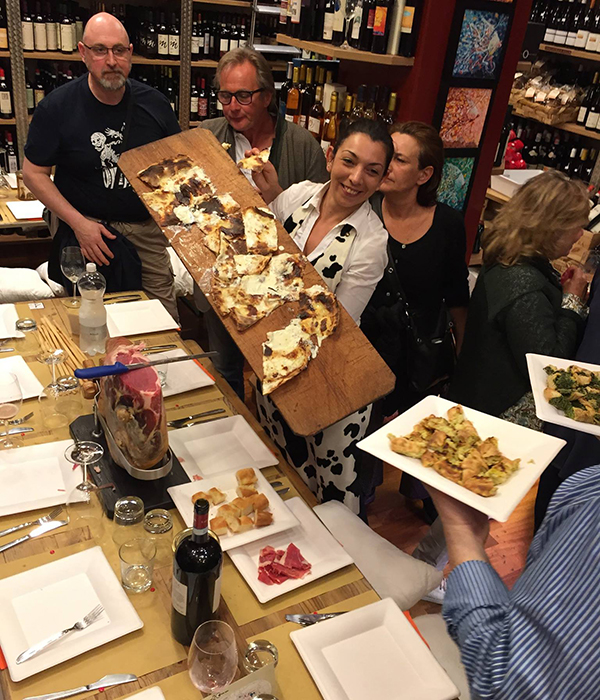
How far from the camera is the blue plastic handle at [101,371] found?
54.8 inches

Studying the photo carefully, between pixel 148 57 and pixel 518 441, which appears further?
pixel 148 57

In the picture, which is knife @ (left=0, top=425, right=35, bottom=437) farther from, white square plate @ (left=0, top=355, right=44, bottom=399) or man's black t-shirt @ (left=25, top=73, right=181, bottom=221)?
man's black t-shirt @ (left=25, top=73, right=181, bottom=221)

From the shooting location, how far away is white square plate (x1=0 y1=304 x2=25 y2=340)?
2162mm

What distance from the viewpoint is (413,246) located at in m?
2.46

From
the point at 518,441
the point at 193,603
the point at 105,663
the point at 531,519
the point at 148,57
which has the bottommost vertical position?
the point at 531,519

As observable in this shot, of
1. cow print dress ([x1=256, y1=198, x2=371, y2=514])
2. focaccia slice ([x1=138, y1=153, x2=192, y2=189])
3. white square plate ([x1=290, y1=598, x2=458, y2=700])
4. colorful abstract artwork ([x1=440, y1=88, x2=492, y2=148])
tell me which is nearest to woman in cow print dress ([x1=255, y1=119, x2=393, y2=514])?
cow print dress ([x1=256, y1=198, x2=371, y2=514])

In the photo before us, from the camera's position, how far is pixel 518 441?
148 cm

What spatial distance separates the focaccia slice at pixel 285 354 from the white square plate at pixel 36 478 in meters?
0.56

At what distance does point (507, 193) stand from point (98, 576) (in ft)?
14.2

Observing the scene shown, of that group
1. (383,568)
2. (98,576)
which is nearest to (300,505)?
(383,568)

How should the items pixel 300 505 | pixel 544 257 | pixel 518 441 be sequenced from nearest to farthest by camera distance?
pixel 518 441 < pixel 300 505 < pixel 544 257

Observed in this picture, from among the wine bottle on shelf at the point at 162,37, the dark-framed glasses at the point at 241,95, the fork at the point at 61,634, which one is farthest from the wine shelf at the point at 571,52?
the fork at the point at 61,634

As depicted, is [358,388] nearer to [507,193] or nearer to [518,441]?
[518,441]

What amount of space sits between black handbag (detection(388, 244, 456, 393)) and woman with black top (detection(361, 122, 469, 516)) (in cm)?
1
